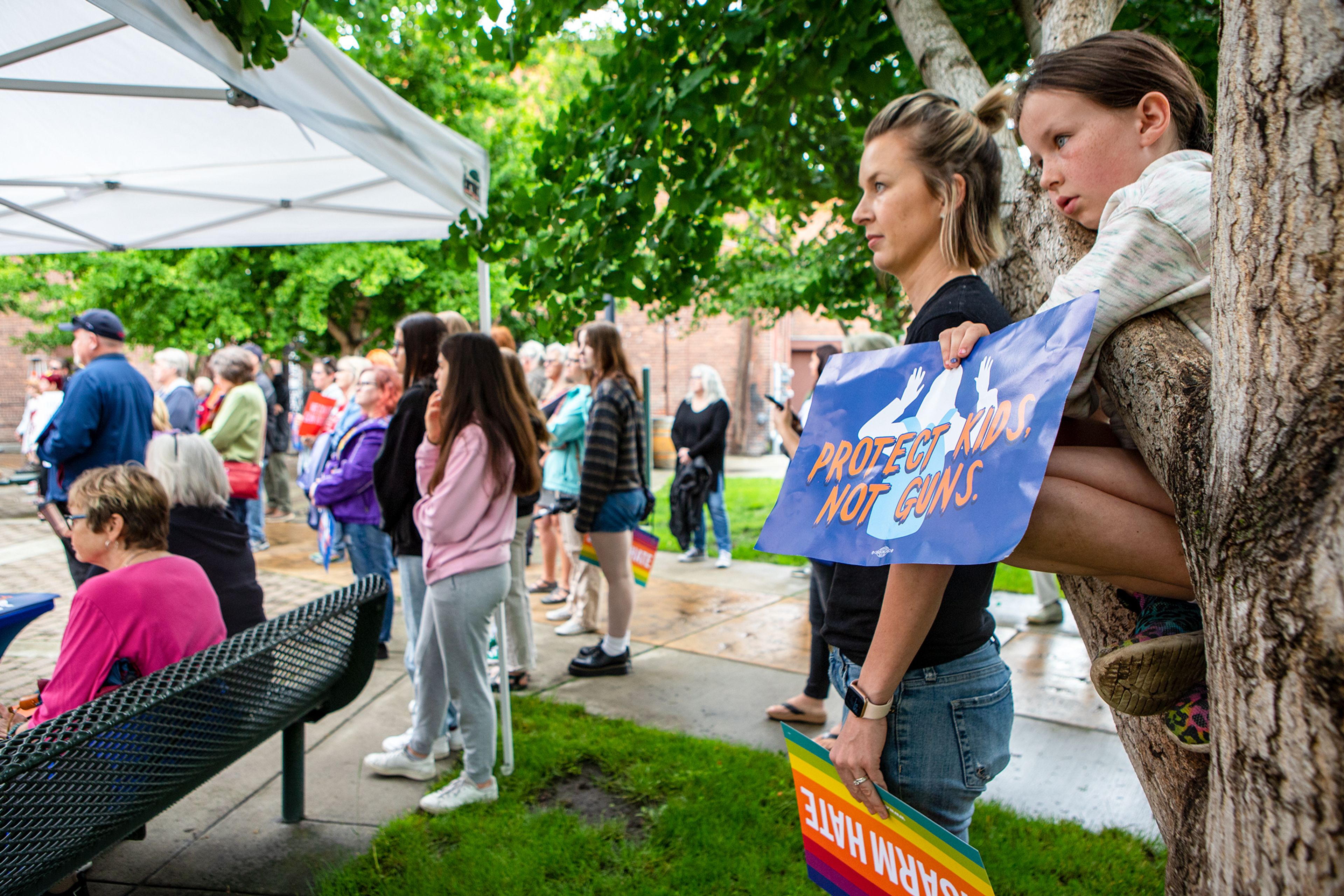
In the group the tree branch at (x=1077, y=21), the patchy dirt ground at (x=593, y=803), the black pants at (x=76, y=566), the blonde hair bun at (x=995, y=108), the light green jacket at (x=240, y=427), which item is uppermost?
the tree branch at (x=1077, y=21)

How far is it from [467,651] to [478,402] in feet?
3.26

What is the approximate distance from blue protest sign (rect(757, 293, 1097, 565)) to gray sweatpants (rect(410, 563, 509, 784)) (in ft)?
6.77

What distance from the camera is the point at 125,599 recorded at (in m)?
2.67

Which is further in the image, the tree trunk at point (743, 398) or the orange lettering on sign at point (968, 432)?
the tree trunk at point (743, 398)

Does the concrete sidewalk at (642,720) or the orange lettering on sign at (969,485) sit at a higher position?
the orange lettering on sign at (969,485)

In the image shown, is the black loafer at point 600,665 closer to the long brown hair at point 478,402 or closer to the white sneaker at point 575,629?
the white sneaker at point 575,629

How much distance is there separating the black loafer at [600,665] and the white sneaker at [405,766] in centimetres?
138

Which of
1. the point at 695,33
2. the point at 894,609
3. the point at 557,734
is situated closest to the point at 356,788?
the point at 557,734

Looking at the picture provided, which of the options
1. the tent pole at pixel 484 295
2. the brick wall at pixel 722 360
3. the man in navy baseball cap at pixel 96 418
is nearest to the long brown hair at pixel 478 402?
the tent pole at pixel 484 295

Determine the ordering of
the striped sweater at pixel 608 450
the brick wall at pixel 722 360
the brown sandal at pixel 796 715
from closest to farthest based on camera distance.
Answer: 1. the brown sandal at pixel 796 715
2. the striped sweater at pixel 608 450
3. the brick wall at pixel 722 360

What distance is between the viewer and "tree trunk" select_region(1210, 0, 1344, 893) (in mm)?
783

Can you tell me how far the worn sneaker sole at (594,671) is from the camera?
4957 mm

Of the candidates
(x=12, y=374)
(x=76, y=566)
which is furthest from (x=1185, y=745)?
(x=12, y=374)

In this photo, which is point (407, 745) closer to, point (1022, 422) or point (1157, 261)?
point (1022, 422)
